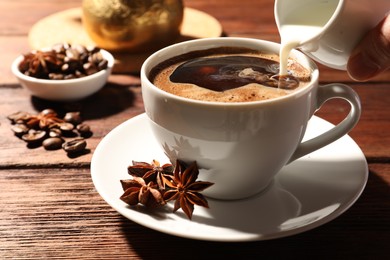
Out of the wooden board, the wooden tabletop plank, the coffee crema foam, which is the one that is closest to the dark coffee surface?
the coffee crema foam

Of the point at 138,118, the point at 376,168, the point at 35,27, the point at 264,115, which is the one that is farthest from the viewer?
the point at 35,27

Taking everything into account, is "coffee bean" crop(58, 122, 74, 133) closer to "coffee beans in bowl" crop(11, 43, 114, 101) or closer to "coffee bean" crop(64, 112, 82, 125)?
"coffee bean" crop(64, 112, 82, 125)

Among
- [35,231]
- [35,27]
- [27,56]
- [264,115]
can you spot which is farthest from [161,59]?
[35,27]

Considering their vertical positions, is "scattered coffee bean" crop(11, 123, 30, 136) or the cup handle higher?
the cup handle

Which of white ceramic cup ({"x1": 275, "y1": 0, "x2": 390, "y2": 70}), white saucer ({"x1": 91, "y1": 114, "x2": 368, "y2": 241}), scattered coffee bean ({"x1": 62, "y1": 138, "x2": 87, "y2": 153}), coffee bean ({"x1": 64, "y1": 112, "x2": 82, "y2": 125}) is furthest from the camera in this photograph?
coffee bean ({"x1": 64, "y1": 112, "x2": 82, "y2": 125})

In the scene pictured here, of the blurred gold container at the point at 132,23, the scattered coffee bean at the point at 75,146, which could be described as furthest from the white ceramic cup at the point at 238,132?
the blurred gold container at the point at 132,23

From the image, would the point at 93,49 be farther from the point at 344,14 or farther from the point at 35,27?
the point at 344,14
